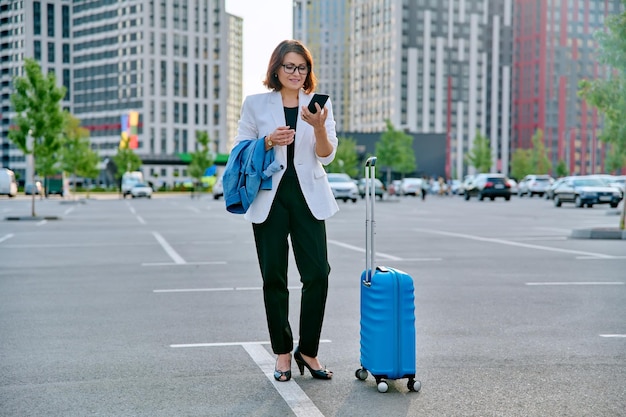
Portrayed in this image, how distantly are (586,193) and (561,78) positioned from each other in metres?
140

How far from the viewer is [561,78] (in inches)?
6929

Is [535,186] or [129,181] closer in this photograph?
[535,186]

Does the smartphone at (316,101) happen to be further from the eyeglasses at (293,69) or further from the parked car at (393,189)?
the parked car at (393,189)

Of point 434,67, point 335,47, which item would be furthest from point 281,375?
point 335,47

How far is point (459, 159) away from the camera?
16800 centimetres

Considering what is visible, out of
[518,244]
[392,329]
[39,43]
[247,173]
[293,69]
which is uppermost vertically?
[39,43]

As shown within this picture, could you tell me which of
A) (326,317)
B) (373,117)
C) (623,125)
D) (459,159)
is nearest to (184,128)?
(373,117)

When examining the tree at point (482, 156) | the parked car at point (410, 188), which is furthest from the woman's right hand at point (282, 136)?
the tree at point (482, 156)

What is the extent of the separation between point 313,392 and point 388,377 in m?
0.39

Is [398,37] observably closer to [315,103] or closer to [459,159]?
[459,159]

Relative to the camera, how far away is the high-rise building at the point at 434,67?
518 feet

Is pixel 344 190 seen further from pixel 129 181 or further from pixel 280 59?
pixel 280 59

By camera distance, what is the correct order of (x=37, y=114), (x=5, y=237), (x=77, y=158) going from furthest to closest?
(x=77, y=158) → (x=37, y=114) → (x=5, y=237)

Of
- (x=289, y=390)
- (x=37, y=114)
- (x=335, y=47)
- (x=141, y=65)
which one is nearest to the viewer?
(x=289, y=390)
